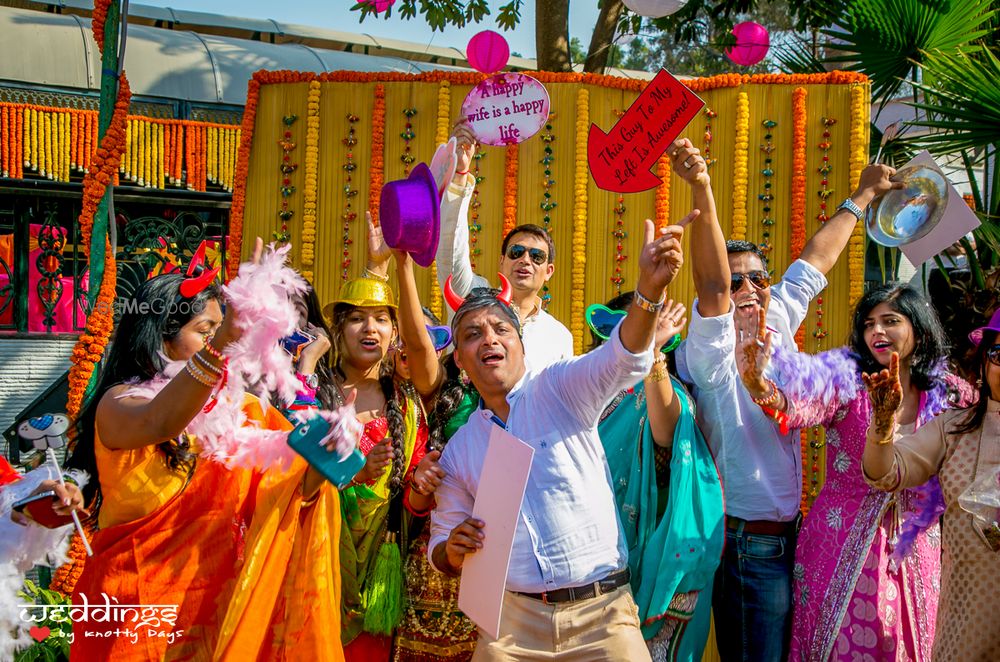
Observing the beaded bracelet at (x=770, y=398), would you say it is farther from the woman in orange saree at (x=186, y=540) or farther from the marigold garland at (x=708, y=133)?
the marigold garland at (x=708, y=133)

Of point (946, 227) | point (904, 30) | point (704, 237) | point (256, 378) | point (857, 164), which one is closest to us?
point (256, 378)

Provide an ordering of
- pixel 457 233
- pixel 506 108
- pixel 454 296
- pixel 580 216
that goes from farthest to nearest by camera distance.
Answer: pixel 580 216, pixel 506 108, pixel 457 233, pixel 454 296

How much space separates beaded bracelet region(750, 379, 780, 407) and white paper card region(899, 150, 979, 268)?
87cm

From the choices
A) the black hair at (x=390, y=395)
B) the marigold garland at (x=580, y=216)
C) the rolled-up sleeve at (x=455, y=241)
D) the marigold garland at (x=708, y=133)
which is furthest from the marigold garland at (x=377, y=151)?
the black hair at (x=390, y=395)

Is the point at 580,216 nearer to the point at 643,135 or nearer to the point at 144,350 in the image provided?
the point at 643,135

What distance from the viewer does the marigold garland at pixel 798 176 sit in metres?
4.98

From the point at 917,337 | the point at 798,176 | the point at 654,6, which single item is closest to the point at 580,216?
the point at 798,176

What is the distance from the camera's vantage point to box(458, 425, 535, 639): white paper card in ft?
7.32

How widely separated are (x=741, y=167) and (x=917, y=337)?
2178mm

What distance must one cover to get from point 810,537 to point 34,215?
671 cm

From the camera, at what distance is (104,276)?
4.33 metres

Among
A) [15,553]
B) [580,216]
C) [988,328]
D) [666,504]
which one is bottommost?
[15,553]

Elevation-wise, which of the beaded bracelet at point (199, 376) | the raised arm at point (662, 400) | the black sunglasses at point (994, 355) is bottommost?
the raised arm at point (662, 400)

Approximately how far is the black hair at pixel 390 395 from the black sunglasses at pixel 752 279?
3.84 ft
